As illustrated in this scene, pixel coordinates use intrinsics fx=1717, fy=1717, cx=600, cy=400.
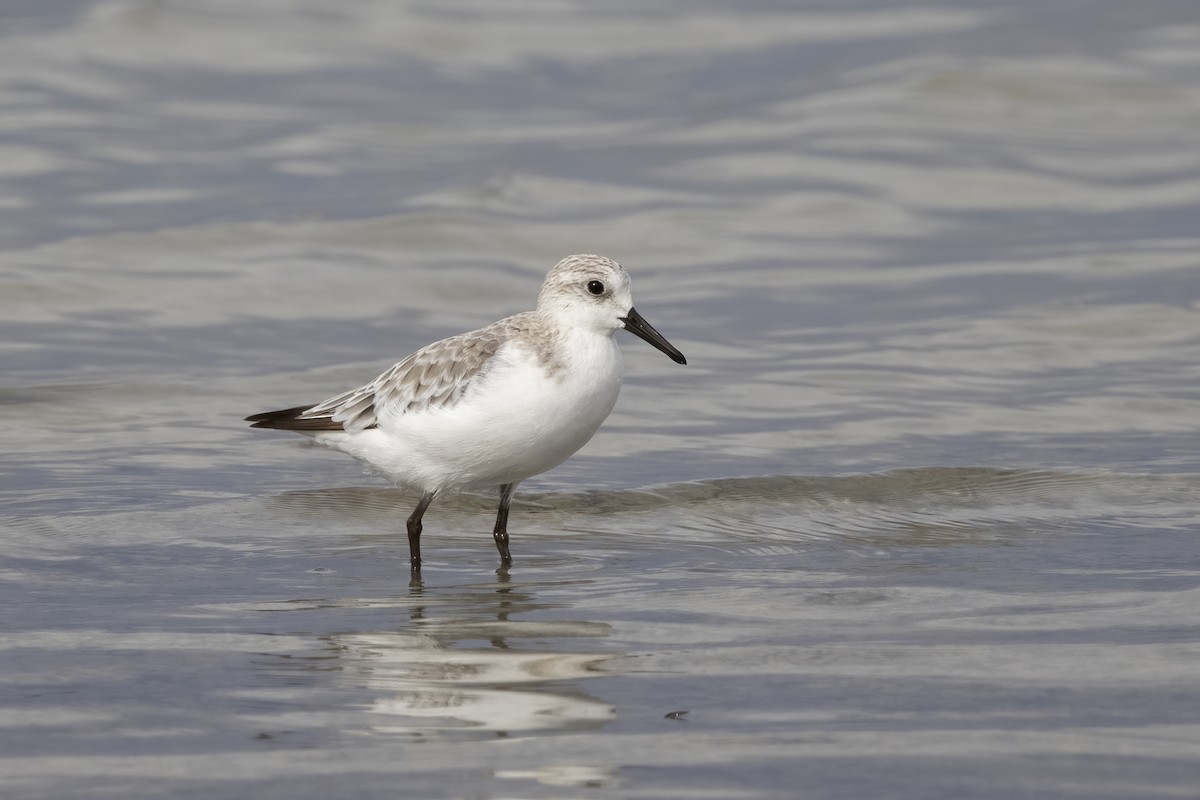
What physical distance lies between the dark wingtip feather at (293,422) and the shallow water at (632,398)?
0.57 m

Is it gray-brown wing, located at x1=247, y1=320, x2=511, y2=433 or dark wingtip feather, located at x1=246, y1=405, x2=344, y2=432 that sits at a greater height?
gray-brown wing, located at x1=247, y1=320, x2=511, y2=433

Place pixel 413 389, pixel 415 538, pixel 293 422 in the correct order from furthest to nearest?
pixel 293 422 → pixel 413 389 → pixel 415 538

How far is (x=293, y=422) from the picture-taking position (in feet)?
30.4

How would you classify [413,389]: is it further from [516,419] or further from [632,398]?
[632,398]

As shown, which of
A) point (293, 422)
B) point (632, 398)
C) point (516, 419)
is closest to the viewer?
point (516, 419)

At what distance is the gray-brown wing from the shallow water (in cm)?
62

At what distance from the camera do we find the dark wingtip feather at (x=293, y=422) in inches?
361

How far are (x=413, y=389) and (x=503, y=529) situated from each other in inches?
33.6

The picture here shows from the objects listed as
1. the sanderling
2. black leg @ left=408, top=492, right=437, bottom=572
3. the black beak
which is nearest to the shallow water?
black leg @ left=408, top=492, right=437, bottom=572

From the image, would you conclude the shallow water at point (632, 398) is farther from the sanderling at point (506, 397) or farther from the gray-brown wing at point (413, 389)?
the gray-brown wing at point (413, 389)

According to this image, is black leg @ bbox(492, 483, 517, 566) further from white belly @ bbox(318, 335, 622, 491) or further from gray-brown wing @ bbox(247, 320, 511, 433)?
gray-brown wing @ bbox(247, 320, 511, 433)

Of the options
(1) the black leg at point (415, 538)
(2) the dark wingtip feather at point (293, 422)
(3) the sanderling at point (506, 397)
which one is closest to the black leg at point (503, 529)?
(3) the sanderling at point (506, 397)

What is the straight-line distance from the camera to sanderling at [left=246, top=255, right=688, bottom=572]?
822 cm

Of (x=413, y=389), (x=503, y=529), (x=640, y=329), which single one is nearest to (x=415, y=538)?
(x=503, y=529)
